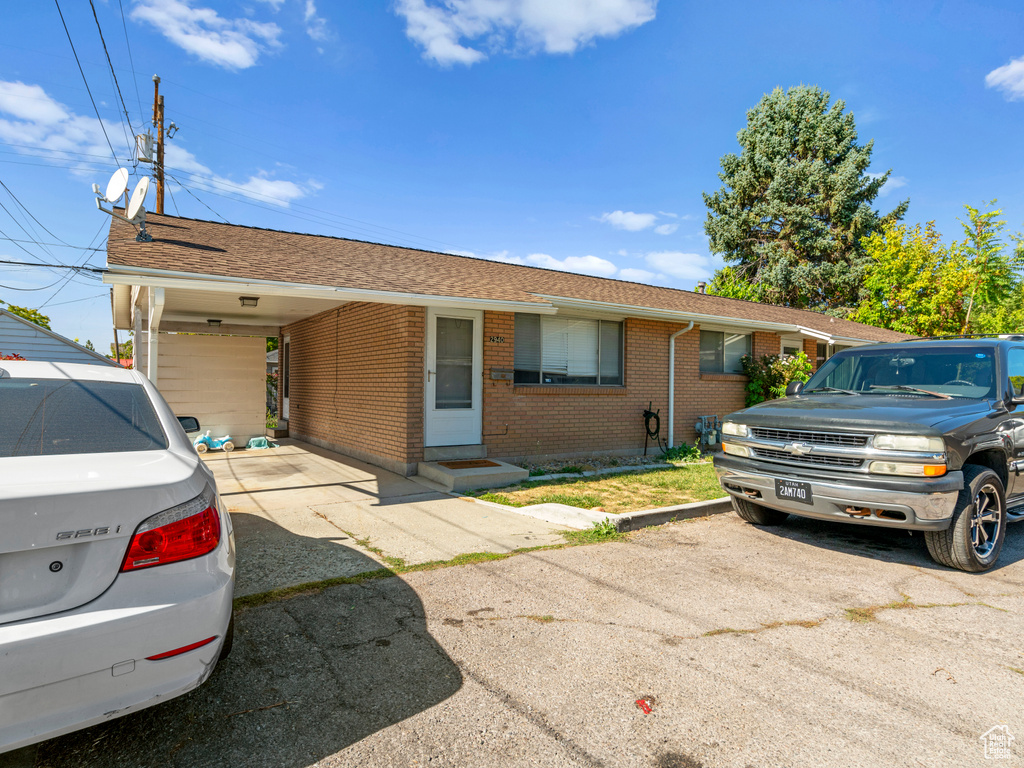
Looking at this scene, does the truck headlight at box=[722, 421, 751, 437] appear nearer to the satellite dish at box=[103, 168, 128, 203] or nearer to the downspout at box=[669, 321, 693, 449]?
the downspout at box=[669, 321, 693, 449]

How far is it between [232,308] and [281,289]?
14.4ft

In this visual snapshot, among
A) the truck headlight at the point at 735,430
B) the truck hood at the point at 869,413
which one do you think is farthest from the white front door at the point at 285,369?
the truck hood at the point at 869,413

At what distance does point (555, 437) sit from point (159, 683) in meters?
7.79

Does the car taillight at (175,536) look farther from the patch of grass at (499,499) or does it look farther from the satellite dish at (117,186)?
the satellite dish at (117,186)

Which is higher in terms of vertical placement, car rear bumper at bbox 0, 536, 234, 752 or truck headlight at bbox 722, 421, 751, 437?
truck headlight at bbox 722, 421, 751, 437

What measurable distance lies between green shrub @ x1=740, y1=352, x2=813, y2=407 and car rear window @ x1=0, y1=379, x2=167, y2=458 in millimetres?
12249

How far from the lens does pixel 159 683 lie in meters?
1.92

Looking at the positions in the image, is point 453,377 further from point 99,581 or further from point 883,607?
point 99,581

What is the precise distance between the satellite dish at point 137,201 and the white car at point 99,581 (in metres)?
6.07

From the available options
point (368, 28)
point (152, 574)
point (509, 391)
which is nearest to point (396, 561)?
point (152, 574)

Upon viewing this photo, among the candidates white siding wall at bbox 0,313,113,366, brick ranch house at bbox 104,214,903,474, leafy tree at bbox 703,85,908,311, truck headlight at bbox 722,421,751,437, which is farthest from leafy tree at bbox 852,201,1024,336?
white siding wall at bbox 0,313,113,366

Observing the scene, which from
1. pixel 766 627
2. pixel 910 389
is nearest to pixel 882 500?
pixel 766 627

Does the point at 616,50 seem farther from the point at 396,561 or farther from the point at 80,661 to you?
the point at 80,661

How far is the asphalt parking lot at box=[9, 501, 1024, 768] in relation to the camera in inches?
86.4
